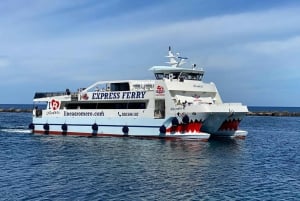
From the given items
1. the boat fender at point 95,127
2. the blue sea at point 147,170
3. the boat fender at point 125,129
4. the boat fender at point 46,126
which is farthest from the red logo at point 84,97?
the blue sea at point 147,170

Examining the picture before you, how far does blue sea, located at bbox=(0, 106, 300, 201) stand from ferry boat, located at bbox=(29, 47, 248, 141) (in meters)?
1.98

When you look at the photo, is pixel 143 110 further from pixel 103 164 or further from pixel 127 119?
pixel 103 164

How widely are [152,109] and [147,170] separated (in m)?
17.3

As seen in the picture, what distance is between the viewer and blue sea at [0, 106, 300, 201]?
22609 mm

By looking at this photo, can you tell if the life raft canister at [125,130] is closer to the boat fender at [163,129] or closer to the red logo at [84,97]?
the boat fender at [163,129]

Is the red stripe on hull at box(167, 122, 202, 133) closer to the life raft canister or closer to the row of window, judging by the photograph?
the row of window

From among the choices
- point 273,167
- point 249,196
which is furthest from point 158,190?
point 273,167

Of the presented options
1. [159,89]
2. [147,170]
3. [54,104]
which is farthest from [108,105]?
[147,170]

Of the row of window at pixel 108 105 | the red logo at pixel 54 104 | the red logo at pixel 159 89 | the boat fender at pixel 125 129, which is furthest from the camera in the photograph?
the red logo at pixel 54 104

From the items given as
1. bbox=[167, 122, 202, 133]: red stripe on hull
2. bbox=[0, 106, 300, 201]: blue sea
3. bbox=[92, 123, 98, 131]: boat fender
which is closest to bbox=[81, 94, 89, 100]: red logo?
bbox=[92, 123, 98, 131]: boat fender

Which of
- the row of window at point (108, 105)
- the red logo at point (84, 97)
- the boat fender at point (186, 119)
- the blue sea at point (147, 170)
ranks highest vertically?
the red logo at point (84, 97)

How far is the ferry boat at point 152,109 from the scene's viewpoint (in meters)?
44.4

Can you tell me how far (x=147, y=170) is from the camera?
28625 millimetres

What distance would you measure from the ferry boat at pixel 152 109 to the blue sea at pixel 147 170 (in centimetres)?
198
